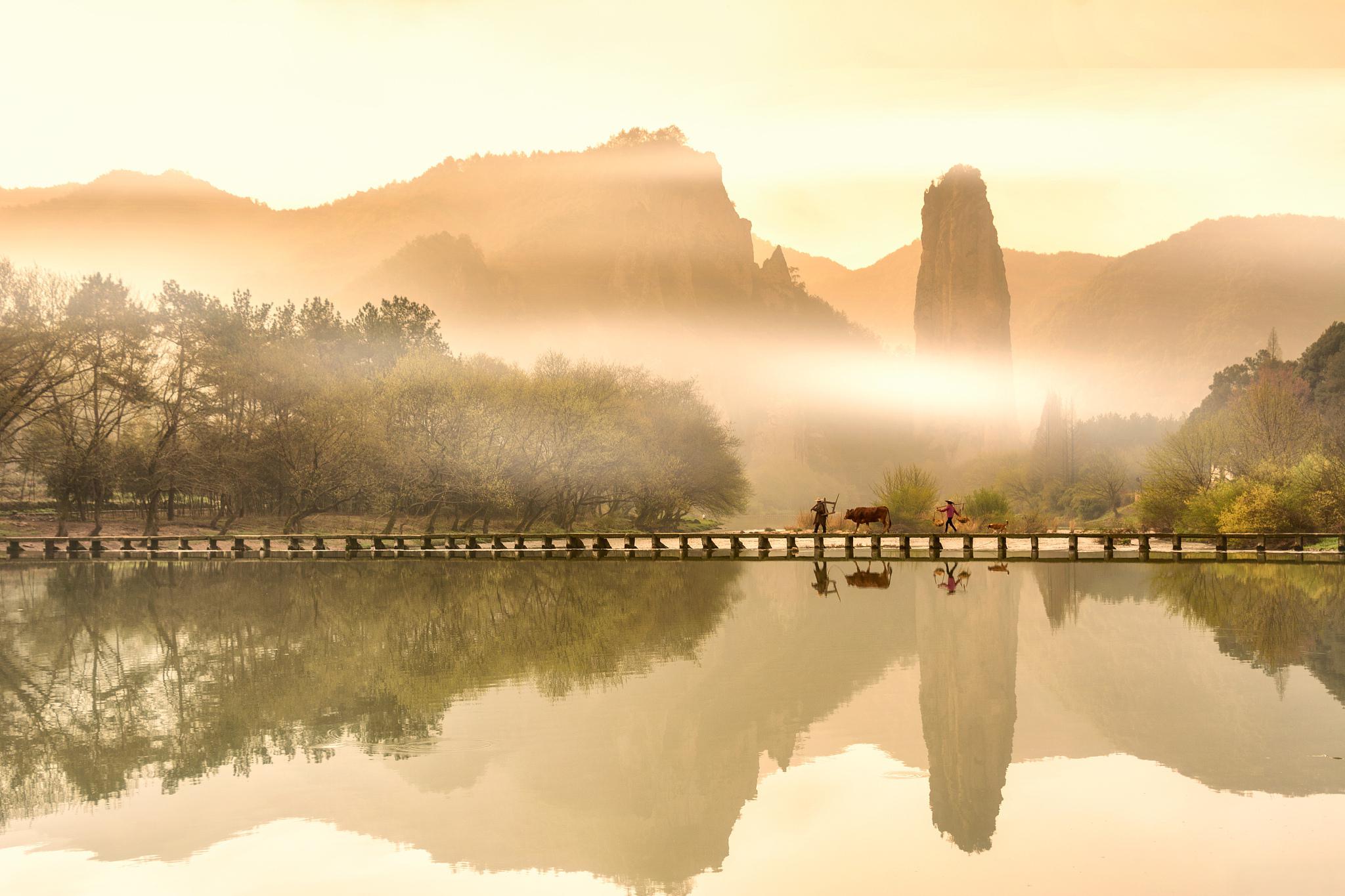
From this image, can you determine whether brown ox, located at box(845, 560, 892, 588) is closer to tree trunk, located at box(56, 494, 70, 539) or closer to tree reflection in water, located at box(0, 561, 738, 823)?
tree reflection in water, located at box(0, 561, 738, 823)

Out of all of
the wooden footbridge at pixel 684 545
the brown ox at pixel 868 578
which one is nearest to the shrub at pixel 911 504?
the wooden footbridge at pixel 684 545

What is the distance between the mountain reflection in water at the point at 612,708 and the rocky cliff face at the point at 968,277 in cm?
16657

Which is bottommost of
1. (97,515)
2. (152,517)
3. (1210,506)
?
(152,517)

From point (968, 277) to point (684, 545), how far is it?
156256mm

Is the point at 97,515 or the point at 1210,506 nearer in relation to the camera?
the point at 1210,506

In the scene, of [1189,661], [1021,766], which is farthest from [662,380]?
[1021,766]

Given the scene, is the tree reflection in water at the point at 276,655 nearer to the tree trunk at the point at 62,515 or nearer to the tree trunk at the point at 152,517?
the tree trunk at the point at 62,515

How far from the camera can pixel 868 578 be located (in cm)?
3669

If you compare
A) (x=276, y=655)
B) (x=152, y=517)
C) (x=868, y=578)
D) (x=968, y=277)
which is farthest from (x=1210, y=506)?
(x=968, y=277)

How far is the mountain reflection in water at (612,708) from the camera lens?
1221 centimetres

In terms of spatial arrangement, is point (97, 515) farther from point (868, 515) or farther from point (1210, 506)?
point (1210, 506)

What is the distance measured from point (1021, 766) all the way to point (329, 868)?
27.0ft

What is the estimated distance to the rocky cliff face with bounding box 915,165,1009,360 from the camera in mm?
193250

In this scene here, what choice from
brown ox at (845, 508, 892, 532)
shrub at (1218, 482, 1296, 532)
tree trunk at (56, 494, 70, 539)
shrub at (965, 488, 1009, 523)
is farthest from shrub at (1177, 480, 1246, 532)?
tree trunk at (56, 494, 70, 539)
